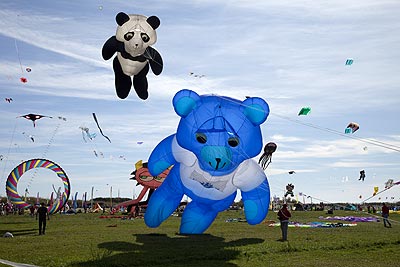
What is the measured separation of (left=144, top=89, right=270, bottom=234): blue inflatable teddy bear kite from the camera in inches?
658

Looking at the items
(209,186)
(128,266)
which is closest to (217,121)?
(209,186)

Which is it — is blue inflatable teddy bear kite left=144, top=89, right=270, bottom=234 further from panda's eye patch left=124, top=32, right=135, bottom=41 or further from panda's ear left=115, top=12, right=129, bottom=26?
panda's ear left=115, top=12, right=129, bottom=26

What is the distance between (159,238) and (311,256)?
246 inches

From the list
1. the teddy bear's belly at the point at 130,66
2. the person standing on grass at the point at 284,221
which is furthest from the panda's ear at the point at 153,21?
the person standing on grass at the point at 284,221

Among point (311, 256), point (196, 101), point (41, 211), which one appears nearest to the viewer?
point (311, 256)

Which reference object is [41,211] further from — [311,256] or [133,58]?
[311,256]

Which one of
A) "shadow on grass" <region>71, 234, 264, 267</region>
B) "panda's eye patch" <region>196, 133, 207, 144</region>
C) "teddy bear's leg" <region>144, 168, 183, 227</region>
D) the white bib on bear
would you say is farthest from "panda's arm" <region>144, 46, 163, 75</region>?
"shadow on grass" <region>71, 234, 264, 267</region>

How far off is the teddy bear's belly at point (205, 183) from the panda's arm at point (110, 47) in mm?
4945

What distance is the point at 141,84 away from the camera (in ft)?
54.0

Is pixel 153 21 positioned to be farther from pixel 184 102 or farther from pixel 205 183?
pixel 205 183

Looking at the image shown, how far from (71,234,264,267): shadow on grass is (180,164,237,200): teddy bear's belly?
1.69 meters

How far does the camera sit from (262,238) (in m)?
19.0

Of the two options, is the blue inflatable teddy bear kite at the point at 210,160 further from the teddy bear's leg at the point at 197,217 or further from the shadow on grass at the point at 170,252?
the shadow on grass at the point at 170,252

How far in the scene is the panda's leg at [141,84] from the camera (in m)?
16.3
